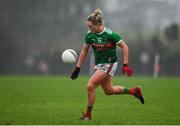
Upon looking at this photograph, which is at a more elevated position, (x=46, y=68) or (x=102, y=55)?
(x=102, y=55)

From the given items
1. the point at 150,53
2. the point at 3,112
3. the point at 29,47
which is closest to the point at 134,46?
the point at 150,53

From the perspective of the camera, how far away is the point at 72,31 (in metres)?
38.9

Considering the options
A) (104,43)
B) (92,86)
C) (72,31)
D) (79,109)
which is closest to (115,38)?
(104,43)

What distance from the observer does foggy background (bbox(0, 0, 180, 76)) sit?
37.7m

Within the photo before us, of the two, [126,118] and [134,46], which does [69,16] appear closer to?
[134,46]

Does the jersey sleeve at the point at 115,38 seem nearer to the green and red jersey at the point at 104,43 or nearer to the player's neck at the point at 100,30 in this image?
the green and red jersey at the point at 104,43

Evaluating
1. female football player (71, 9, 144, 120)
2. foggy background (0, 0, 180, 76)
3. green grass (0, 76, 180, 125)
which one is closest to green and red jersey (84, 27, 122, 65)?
female football player (71, 9, 144, 120)

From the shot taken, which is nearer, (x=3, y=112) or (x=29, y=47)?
(x=3, y=112)

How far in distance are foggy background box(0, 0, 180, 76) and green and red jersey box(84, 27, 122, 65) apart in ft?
A: 84.5

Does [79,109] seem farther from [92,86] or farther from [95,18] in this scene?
[95,18]

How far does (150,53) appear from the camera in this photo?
1533 inches

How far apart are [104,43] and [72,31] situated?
1101 inches

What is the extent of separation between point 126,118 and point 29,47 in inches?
1104

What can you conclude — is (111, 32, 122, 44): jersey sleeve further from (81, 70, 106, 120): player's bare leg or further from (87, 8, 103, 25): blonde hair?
(81, 70, 106, 120): player's bare leg
